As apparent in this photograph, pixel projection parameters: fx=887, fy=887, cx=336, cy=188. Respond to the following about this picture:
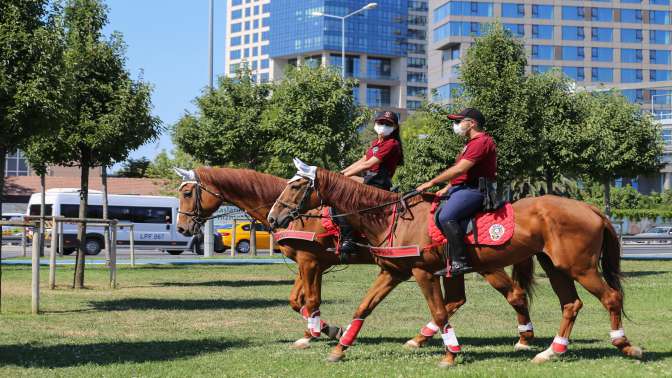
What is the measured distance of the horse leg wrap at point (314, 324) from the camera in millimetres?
12344

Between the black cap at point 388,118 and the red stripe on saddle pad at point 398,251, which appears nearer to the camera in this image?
the red stripe on saddle pad at point 398,251

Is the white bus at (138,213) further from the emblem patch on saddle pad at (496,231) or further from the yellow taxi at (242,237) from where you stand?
the emblem patch on saddle pad at (496,231)

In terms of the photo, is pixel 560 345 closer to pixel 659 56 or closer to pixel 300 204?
pixel 300 204

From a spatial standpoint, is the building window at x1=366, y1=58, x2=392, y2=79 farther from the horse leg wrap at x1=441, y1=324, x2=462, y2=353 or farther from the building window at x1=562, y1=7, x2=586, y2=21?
the horse leg wrap at x1=441, y1=324, x2=462, y2=353

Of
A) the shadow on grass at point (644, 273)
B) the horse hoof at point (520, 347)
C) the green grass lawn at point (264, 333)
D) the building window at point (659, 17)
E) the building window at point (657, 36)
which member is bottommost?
the shadow on grass at point (644, 273)

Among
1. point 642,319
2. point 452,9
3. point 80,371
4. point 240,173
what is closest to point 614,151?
point 642,319

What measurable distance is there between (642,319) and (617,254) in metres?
5.79

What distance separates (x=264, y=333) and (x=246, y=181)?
2406 mm

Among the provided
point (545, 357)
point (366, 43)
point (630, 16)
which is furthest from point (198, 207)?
point (366, 43)

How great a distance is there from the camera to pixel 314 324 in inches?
487

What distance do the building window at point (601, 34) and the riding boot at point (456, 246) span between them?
115m

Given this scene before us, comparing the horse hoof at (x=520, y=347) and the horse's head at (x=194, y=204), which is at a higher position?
the horse's head at (x=194, y=204)

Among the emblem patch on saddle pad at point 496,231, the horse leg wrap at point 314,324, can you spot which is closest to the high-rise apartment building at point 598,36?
the horse leg wrap at point 314,324

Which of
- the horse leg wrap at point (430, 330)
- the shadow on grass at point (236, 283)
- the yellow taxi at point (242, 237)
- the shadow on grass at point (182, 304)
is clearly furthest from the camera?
the yellow taxi at point (242, 237)
